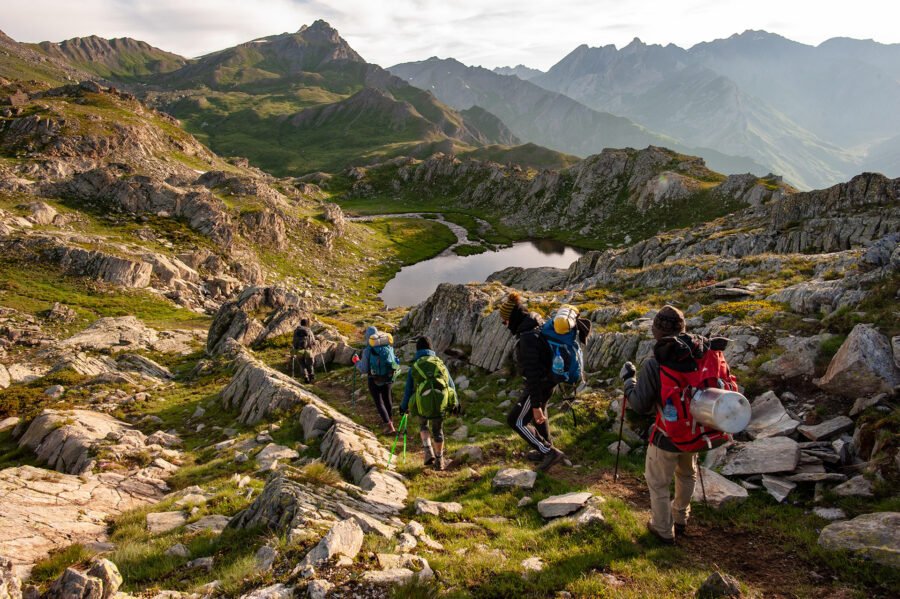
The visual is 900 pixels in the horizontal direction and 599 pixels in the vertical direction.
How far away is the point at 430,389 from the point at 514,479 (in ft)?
10.8

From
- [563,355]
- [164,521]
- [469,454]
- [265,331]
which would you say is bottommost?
[265,331]

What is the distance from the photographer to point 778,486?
9336 millimetres

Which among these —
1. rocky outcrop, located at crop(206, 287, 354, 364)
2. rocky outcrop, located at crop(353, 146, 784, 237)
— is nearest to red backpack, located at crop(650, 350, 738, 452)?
rocky outcrop, located at crop(206, 287, 354, 364)

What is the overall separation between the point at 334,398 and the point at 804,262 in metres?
29.5

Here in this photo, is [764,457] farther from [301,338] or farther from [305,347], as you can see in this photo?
[301,338]

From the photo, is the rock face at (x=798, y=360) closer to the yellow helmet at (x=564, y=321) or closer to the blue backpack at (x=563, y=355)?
the blue backpack at (x=563, y=355)

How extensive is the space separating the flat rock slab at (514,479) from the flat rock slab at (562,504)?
3.71 feet

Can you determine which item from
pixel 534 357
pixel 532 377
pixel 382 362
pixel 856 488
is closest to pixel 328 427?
pixel 382 362

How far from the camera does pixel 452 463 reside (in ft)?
43.7

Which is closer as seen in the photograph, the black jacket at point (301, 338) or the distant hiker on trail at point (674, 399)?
the distant hiker on trail at point (674, 399)

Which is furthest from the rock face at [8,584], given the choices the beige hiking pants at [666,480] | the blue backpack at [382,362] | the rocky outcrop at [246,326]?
the rocky outcrop at [246,326]

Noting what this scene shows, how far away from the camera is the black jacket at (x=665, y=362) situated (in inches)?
295

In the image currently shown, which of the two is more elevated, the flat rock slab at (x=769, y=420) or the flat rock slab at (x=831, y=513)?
the flat rock slab at (x=769, y=420)

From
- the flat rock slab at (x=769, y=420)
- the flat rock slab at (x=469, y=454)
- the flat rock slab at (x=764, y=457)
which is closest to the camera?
the flat rock slab at (x=764, y=457)
